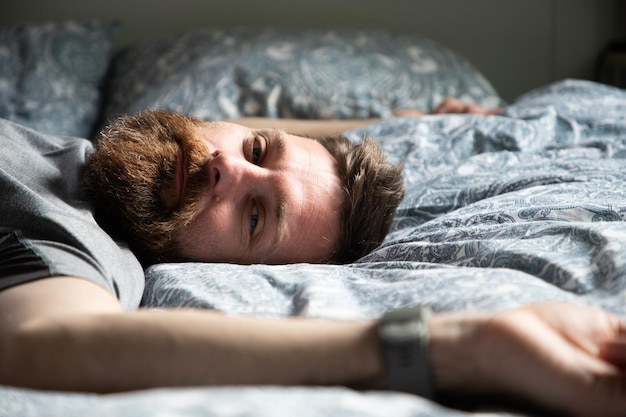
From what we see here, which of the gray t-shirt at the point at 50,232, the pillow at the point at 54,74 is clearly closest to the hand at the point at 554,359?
the gray t-shirt at the point at 50,232

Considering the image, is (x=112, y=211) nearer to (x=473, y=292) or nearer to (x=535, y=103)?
(x=473, y=292)

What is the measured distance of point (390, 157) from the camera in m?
1.69

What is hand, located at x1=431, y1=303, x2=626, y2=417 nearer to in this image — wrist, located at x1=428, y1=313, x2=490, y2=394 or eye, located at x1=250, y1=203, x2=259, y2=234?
wrist, located at x1=428, y1=313, x2=490, y2=394

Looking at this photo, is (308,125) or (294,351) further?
(308,125)

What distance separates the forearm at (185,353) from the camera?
696 millimetres

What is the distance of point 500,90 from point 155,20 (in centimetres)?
141

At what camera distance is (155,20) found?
285 cm

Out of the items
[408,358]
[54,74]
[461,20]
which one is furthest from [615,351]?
[461,20]

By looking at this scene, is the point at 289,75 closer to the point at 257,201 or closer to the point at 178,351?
the point at 257,201

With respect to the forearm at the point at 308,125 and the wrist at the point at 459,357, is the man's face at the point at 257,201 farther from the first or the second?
the forearm at the point at 308,125

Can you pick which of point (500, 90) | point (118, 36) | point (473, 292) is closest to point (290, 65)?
point (118, 36)

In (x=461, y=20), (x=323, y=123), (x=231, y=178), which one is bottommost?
(x=323, y=123)

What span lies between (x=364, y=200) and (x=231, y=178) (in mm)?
263

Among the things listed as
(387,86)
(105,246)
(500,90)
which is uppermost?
(105,246)
